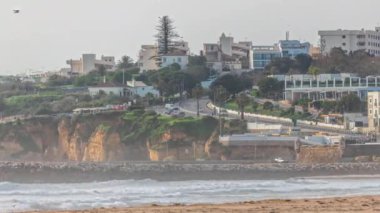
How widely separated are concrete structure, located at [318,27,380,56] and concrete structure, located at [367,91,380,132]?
25447 millimetres

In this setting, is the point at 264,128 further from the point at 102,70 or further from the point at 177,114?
the point at 102,70

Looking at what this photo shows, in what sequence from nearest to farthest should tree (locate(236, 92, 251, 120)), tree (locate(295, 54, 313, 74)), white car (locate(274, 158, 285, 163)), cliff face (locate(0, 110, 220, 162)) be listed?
white car (locate(274, 158, 285, 163))
cliff face (locate(0, 110, 220, 162))
tree (locate(236, 92, 251, 120))
tree (locate(295, 54, 313, 74))

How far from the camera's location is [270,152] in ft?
122

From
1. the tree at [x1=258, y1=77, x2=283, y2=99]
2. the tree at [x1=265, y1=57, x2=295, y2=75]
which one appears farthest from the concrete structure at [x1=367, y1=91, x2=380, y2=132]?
the tree at [x1=265, y1=57, x2=295, y2=75]

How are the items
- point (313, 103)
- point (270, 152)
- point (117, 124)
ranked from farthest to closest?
point (313, 103) < point (117, 124) < point (270, 152)

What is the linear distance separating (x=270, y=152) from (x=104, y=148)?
9.04 metres

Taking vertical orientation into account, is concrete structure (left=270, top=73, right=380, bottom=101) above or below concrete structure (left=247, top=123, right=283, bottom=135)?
above

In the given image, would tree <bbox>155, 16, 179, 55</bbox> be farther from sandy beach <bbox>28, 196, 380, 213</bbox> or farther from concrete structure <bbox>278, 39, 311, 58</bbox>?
sandy beach <bbox>28, 196, 380, 213</bbox>

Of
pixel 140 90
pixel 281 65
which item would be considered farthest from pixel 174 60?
pixel 281 65

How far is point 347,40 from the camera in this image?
235 ft

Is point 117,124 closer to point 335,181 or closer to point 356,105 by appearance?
point 356,105

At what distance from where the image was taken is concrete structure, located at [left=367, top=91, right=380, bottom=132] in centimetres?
4434

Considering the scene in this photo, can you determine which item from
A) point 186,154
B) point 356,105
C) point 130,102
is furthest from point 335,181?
point 130,102

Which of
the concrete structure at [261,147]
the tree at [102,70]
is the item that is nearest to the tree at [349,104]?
the concrete structure at [261,147]
